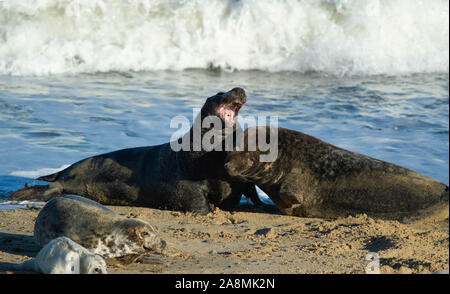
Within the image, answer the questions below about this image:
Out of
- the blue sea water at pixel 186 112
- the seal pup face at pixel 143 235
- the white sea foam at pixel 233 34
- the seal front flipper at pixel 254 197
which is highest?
the white sea foam at pixel 233 34

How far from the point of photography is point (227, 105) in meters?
6.93

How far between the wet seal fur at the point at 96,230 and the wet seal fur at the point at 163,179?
1.91 meters

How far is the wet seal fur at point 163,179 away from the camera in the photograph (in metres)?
6.74

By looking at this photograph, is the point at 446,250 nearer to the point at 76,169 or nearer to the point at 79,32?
the point at 76,169

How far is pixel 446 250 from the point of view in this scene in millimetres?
4945

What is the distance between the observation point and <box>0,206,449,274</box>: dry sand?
178 inches

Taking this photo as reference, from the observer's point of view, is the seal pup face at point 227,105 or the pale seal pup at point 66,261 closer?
the pale seal pup at point 66,261

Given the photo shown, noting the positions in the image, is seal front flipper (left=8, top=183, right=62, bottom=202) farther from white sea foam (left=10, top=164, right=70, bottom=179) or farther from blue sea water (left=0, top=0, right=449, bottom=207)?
white sea foam (left=10, top=164, right=70, bottom=179)

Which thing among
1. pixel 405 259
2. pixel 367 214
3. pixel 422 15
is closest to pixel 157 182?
pixel 367 214

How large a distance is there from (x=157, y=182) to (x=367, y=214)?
7.87 ft

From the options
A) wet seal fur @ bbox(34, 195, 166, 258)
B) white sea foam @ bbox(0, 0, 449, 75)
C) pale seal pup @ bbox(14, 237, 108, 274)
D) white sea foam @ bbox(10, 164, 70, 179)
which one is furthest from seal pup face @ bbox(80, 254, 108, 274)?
white sea foam @ bbox(0, 0, 449, 75)

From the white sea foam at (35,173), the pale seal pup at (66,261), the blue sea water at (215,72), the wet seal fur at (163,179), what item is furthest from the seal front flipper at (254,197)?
the pale seal pup at (66,261)

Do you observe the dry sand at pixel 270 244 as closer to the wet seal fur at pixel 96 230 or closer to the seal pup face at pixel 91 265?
the wet seal fur at pixel 96 230

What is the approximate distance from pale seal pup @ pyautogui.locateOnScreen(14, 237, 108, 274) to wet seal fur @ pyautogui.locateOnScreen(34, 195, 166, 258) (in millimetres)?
525
